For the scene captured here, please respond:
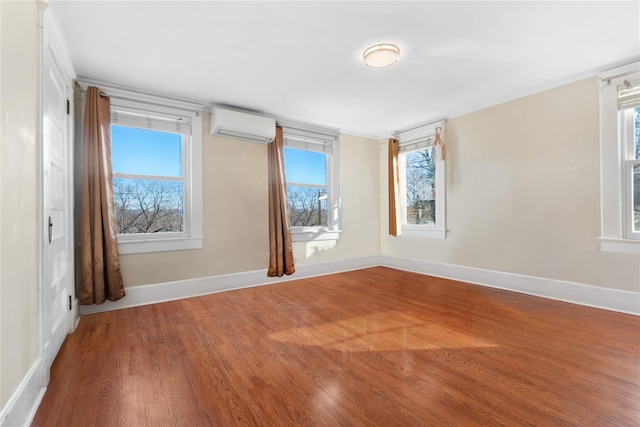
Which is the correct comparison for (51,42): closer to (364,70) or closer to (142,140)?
(142,140)

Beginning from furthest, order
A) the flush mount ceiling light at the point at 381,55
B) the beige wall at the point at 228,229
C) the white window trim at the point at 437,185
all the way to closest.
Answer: the white window trim at the point at 437,185, the beige wall at the point at 228,229, the flush mount ceiling light at the point at 381,55

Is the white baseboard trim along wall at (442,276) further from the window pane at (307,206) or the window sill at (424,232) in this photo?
the window pane at (307,206)

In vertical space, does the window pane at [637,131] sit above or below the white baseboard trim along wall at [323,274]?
above

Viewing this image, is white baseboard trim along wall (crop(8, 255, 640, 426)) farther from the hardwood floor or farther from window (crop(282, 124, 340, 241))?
window (crop(282, 124, 340, 241))

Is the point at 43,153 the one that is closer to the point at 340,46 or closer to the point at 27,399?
the point at 27,399

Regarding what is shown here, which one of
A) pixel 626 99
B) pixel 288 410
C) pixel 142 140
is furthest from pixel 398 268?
pixel 142 140

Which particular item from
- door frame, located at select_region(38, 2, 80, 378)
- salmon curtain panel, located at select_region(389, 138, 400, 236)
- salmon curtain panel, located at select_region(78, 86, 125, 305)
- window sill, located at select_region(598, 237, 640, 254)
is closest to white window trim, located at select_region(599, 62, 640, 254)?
window sill, located at select_region(598, 237, 640, 254)

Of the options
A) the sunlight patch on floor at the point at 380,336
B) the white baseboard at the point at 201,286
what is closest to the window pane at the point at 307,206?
the white baseboard at the point at 201,286

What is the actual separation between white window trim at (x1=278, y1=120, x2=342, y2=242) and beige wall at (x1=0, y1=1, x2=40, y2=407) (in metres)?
2.86

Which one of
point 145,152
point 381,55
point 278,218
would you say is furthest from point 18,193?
point 278,218

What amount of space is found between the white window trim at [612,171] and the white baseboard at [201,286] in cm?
328

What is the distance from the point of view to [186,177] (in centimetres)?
352

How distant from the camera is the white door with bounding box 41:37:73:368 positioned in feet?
5.95

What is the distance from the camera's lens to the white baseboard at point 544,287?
2711mm
